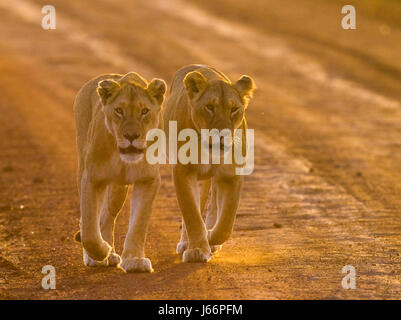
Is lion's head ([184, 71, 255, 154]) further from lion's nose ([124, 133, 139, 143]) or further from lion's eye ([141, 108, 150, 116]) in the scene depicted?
lion's nose ([124, 133, 139, 143])

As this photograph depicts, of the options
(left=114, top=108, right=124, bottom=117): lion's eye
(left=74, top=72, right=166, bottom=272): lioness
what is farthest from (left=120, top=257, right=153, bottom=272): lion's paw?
(left=114, top=108, right=124, bottom=117): lion's eye

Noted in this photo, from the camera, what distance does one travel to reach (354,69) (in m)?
21.3

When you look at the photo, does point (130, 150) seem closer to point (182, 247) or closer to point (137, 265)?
point (137, 265)

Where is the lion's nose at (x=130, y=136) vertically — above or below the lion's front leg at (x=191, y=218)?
above

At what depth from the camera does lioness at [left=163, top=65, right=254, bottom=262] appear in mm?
8141

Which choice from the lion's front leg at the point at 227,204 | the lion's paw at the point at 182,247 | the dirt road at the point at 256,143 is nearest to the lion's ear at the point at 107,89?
the lion's front leg at the point at 227,204

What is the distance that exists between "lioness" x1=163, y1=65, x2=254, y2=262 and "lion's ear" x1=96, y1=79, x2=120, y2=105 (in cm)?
59

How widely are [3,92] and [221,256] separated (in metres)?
12.0

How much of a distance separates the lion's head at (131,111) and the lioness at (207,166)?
353 mm

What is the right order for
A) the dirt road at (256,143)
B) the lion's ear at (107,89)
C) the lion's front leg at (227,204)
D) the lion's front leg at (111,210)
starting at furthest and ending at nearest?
the lion's front leg at (111,210), the lion's front leg at (227,204), the dirt road at (256,143), the lion's ear at (107,89)

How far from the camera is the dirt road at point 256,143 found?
26.5 ft

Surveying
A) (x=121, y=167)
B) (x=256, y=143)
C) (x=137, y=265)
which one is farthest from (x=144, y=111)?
(x=256, y=143)

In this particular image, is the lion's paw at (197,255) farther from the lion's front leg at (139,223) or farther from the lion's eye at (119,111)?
the lion's eye at (119,111)

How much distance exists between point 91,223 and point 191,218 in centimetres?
82
